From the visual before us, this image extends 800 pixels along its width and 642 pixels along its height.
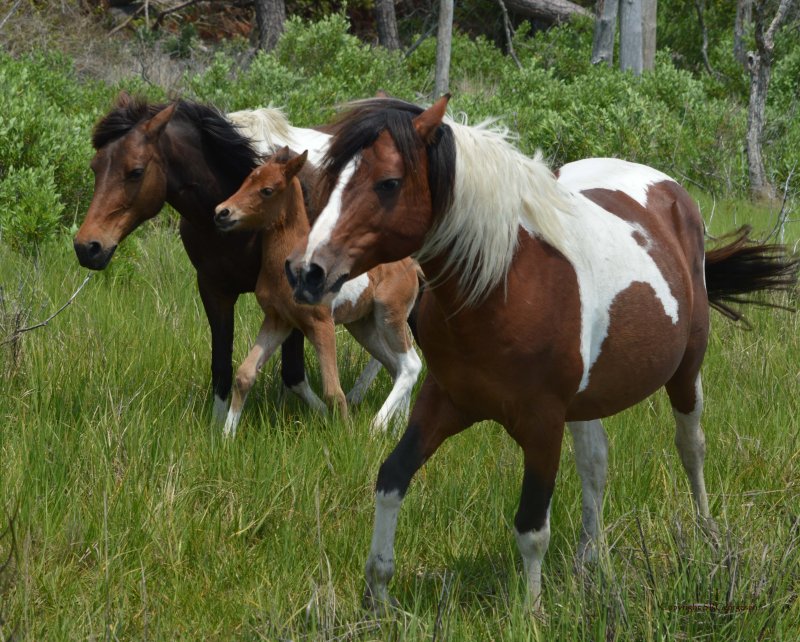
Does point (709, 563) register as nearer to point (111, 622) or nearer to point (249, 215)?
point (111, 622)

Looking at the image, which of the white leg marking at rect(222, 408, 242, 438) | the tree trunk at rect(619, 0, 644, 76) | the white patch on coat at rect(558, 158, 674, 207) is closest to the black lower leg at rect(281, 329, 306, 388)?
the white leg marking at rect(222, 408, 242, 438)

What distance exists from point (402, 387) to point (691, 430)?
203 cm

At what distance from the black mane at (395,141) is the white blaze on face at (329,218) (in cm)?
2

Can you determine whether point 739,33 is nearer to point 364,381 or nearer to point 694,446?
point 364,381

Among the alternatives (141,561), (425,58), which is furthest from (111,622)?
(425,58)

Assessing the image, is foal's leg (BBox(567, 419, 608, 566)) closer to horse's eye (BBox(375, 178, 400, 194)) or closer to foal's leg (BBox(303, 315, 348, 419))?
foal's leg (BBox(303, 315, 348, 419))

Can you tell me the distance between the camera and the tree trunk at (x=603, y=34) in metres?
18.9

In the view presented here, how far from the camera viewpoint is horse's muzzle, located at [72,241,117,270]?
495cm

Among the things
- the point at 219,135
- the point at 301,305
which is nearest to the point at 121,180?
the point at 219,135

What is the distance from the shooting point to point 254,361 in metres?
5.57

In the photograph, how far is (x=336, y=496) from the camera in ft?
14.8

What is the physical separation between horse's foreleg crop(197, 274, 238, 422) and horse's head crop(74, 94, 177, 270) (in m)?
0.68

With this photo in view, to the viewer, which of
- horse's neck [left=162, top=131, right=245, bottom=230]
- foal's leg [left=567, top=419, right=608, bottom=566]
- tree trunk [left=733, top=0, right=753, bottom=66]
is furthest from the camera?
tree trunk [left=733, top=0, right=753, bottom=66]

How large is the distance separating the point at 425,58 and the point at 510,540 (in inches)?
668
